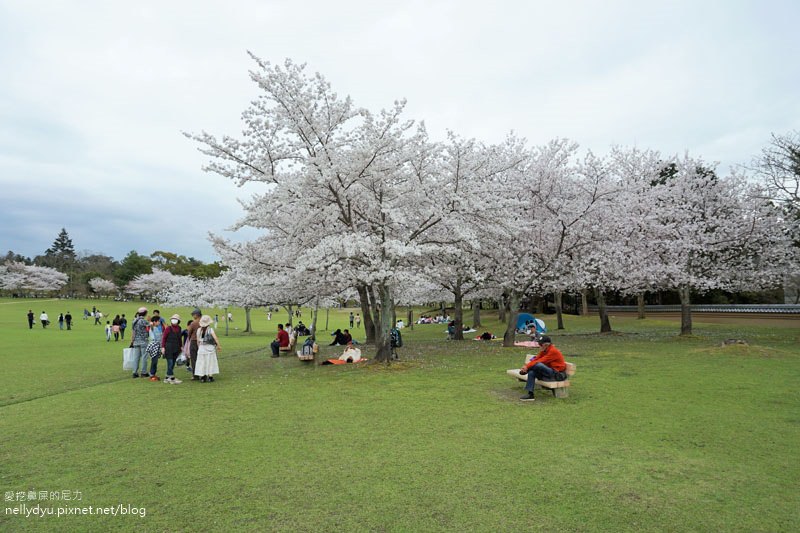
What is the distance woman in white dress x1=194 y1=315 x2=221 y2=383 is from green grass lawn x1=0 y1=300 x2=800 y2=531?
59 cm

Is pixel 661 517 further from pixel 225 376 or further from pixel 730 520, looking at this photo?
pixel 225 376

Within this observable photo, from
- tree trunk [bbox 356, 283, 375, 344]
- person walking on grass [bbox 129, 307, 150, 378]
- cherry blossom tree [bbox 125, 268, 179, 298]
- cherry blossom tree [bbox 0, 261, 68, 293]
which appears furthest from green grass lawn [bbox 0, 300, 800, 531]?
cherry blossom tree [bbox 0, 261, 68, 293]

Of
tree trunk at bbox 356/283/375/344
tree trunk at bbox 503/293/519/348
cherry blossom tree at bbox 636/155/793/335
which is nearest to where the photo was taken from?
tree trunk at bbox 503/293/519/348

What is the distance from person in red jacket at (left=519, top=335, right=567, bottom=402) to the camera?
31.0 ft

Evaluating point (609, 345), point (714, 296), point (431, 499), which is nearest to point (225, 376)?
point (431, 499)

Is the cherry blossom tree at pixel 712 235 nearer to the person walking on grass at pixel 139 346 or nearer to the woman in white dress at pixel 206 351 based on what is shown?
the woman in white dress at pixel 206 351

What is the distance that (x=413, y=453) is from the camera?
6.31 meters

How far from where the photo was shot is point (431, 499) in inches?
194

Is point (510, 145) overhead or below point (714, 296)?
overhead

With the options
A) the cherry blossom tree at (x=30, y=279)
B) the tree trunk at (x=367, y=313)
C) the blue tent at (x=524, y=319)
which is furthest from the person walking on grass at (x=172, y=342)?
the cherry blossom tree at (x=30, y=279)

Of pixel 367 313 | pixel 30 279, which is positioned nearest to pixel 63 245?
pixel 30 279

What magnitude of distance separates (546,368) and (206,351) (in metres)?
8.67

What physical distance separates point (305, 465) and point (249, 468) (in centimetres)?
68

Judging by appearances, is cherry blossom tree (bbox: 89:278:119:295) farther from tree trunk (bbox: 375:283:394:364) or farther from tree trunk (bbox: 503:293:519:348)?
tree trunk (bbox: 375:283:394:364)
